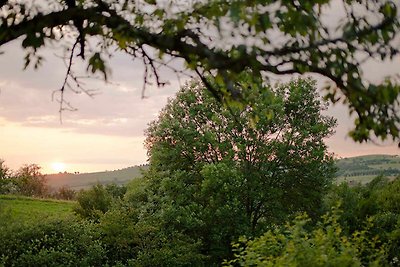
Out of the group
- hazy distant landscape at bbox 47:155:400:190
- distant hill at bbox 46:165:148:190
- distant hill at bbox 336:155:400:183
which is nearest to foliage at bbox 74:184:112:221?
hazy distant landscape at bbox 47:155:400:190

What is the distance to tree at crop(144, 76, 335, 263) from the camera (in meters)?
29.5

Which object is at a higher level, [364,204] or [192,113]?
[192,113]

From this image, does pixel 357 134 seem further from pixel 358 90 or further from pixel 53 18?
pixel 53 18

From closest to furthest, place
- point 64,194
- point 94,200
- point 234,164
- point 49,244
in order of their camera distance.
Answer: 1. point 49,244
2. point 234,164
3. point 94,200
4. point 64,194

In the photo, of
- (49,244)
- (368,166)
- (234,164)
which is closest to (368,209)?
(234,164)

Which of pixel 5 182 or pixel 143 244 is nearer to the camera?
pixel 143 244

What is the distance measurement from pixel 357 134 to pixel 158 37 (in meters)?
2.09

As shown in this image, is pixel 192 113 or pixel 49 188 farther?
pixel 49 188

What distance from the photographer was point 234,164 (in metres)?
30.4

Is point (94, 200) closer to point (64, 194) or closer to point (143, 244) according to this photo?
point (143, 244)

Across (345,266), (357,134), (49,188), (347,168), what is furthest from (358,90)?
(347,168)

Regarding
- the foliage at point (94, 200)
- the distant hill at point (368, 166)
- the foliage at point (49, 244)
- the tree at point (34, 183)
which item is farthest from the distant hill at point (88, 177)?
the foliage at point (49, 244)

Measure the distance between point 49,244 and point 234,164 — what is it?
1020 centimetres

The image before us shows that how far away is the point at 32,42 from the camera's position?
5.31 m
